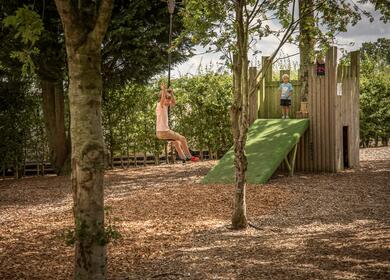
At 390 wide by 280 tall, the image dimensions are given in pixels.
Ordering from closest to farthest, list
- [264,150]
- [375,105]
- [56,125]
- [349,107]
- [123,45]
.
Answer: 1. [264,150]
2. [123,45]
3. [349,107]
4. [56,125]
5. [375,105]

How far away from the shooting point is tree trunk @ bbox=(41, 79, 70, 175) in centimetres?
1543

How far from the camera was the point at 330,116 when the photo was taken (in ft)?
44.7

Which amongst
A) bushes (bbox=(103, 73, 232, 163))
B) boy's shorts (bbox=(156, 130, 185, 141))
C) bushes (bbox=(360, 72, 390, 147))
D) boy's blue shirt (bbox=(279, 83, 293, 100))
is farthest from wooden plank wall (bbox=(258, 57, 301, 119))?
bushes (bbox=(360, 72, 390, 147))

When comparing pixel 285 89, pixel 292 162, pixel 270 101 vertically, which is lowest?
pixel 292 162

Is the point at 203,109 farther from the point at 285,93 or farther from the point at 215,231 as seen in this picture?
the point at 215,231

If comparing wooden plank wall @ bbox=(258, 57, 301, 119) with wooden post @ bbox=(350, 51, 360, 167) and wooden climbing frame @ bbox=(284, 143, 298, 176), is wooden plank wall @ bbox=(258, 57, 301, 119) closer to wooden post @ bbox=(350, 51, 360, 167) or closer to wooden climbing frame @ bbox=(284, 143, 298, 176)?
wooden post @ bbox=(350, 51, 360, 167)

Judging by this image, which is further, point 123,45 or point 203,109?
point 203,109

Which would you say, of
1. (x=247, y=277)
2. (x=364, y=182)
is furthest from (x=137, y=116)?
(x=247, y=277)

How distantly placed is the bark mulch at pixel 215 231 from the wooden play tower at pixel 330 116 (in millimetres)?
1311

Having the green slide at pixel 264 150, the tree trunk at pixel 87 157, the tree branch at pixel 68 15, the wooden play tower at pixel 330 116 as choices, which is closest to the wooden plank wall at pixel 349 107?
the wooden play tower at pixel 330 116

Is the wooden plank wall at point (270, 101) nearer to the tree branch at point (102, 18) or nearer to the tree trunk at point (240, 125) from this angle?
the tree trunk at point (240, 125)

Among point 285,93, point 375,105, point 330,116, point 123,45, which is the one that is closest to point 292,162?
point 330,116

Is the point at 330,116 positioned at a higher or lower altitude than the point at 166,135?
higher

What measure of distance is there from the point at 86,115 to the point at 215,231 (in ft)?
12.1
